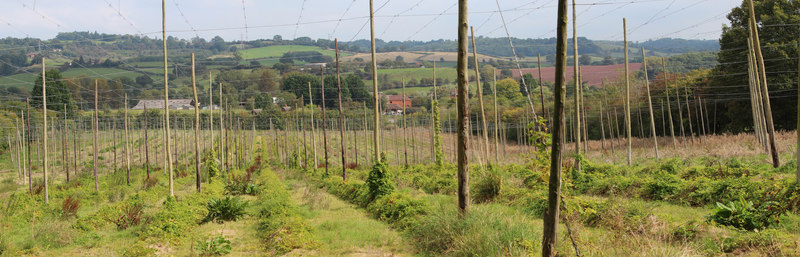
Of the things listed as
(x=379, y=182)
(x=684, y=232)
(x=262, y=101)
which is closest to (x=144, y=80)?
(x=262, y=101)

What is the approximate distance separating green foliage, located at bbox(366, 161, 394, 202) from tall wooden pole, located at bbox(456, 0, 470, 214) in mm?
7236

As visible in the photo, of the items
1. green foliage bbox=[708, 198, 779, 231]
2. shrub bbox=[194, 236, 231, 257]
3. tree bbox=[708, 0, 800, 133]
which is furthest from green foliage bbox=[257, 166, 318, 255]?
tree bbox=[708, 0, 800, 133]

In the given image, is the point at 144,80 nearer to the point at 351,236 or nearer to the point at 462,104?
the point at 351,236

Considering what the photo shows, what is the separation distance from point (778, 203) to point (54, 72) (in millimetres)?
59356

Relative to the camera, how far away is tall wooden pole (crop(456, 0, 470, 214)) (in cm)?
928

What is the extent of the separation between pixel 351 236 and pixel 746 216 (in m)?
7.47

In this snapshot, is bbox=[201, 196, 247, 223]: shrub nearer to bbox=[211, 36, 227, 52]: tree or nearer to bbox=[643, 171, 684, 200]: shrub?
bbox=[643, 171, 684, 200]: shrub

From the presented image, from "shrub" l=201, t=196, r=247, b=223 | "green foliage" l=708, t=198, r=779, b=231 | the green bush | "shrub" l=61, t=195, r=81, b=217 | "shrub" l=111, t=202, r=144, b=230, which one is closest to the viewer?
"green foliage" l=708, t=198, r=779, b=231

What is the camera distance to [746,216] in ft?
28.1

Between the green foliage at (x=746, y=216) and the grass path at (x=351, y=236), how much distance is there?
5412 millimetres

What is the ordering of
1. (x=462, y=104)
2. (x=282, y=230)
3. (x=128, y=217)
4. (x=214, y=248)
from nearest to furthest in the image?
(x=462, y=104) → (x=214, y=248) → (x=282, y=230) → (x=128, y=217)

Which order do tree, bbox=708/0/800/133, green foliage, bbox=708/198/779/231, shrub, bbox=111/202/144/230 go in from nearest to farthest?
green foliage, bbox=708/198/779/231, shrub, bbox=111/202/144/230, tree, bbox=708/0/800/133

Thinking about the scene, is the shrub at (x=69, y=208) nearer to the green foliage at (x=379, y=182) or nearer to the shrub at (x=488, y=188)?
the green foliage at (x=379, y=182)

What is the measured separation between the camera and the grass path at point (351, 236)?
10008 millimetres
